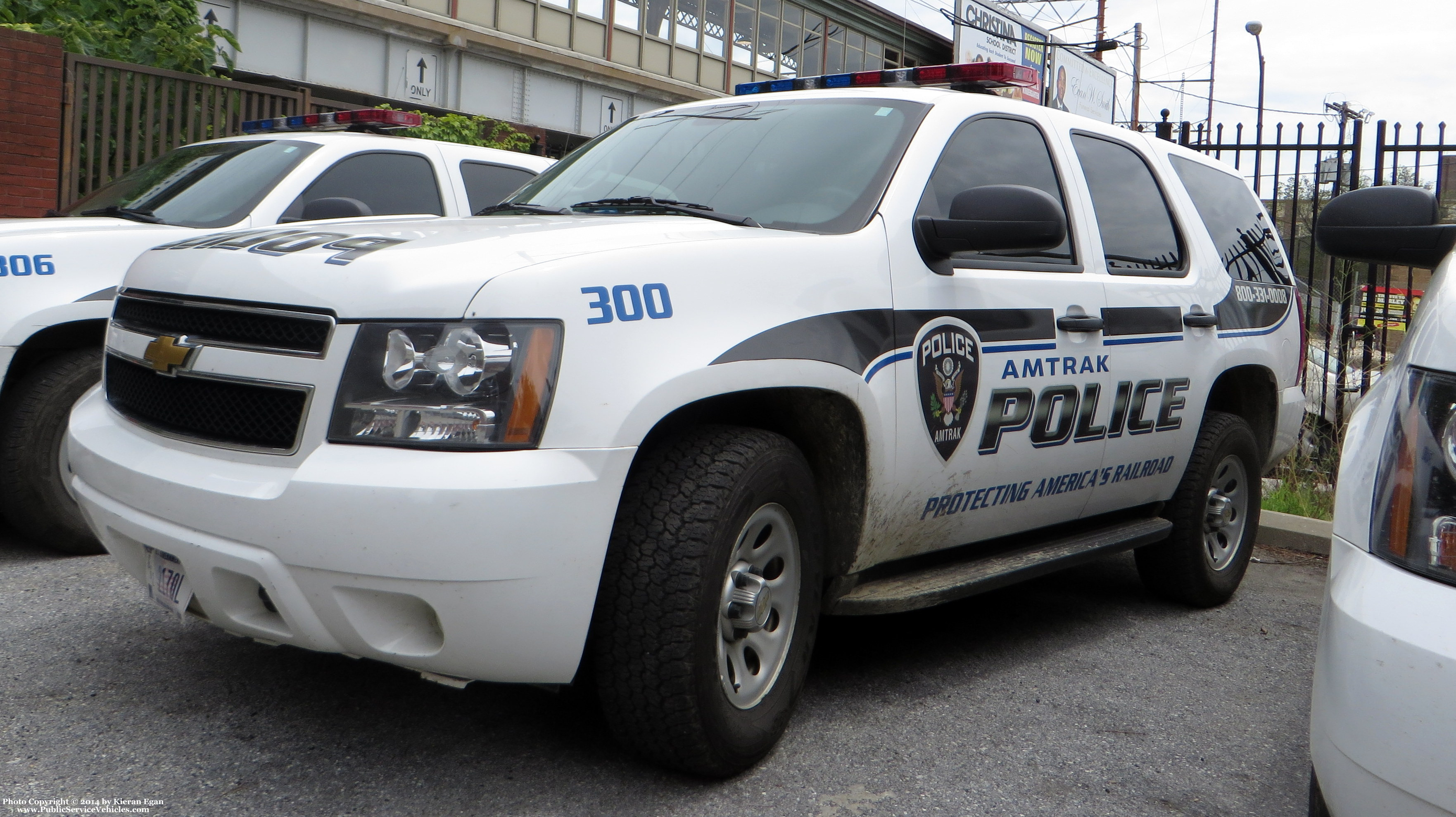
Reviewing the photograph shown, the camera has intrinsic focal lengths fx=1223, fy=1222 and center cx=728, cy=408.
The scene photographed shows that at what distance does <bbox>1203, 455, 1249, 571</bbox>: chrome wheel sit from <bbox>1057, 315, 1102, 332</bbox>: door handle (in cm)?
127

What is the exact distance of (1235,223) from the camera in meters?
5.06

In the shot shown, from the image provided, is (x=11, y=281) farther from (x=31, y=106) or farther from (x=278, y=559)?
(x=31, y=106)

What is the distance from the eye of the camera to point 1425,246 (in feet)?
9.11

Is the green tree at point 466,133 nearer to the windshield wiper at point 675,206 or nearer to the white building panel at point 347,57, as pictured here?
the windshield wiper at point 675,206

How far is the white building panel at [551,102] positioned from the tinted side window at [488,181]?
1804cm

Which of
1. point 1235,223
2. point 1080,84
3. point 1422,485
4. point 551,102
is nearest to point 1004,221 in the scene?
point 1422,485

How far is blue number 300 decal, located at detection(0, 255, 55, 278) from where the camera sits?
4.30 metres

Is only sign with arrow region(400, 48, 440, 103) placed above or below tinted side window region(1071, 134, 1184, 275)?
above

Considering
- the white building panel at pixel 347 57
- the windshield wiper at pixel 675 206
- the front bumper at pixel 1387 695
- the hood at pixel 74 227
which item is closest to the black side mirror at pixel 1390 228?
the front bumper at pixel 1387 695

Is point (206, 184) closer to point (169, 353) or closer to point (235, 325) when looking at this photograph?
point (169, 353)

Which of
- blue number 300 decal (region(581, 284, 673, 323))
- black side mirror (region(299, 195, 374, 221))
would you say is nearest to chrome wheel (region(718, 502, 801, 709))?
blue number 300 decal (region(581, 284, 673, 323))

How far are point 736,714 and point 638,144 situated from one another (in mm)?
1968

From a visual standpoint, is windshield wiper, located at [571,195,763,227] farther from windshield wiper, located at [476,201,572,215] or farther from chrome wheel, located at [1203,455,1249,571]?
chrome wheel, located at [1203,455,1249,571]

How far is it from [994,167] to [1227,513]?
2018mm
